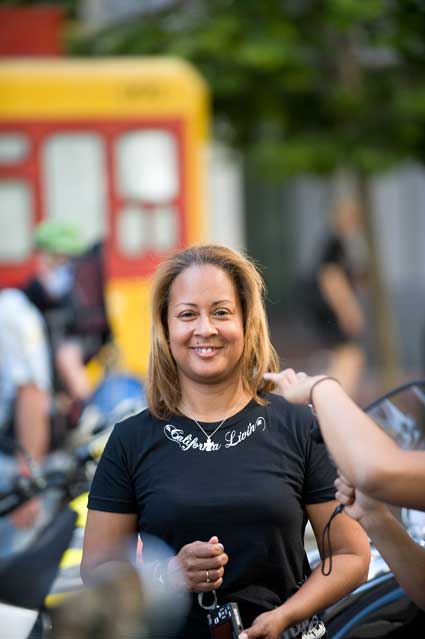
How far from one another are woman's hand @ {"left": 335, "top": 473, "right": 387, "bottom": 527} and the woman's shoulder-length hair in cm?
35

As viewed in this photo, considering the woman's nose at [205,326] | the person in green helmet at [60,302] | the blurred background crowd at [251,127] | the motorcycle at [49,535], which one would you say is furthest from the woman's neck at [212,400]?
the blurred background crowd at [251,127]

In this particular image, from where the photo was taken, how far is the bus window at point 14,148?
37.2 ft

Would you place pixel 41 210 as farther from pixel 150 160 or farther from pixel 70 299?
pixel 70 299

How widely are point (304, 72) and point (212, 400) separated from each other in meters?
8.59

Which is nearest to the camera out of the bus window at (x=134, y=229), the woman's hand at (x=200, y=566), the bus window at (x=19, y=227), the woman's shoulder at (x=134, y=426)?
the woman's hand at (x=200, y=566)

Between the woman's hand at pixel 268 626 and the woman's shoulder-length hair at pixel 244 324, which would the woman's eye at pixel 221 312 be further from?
the woman's hand at pixel 268 626

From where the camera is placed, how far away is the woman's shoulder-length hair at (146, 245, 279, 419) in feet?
9.91

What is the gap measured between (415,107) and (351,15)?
1.16 meters

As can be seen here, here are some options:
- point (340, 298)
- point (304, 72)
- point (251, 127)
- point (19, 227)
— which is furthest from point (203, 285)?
point (251, 127)

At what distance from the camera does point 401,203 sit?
64.0 feet

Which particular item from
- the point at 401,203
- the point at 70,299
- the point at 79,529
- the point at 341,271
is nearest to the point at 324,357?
the point at 401,203

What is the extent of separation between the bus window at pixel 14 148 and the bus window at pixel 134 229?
1031mm

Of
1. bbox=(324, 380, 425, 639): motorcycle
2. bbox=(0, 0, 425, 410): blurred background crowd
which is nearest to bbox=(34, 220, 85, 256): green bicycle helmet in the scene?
bbox=(0, 0, 425, 410): blurred background crowd

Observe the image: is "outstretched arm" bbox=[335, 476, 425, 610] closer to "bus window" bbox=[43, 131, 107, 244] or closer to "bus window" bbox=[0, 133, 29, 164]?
"bus window" bbox=[43, 131, 107, 244]
